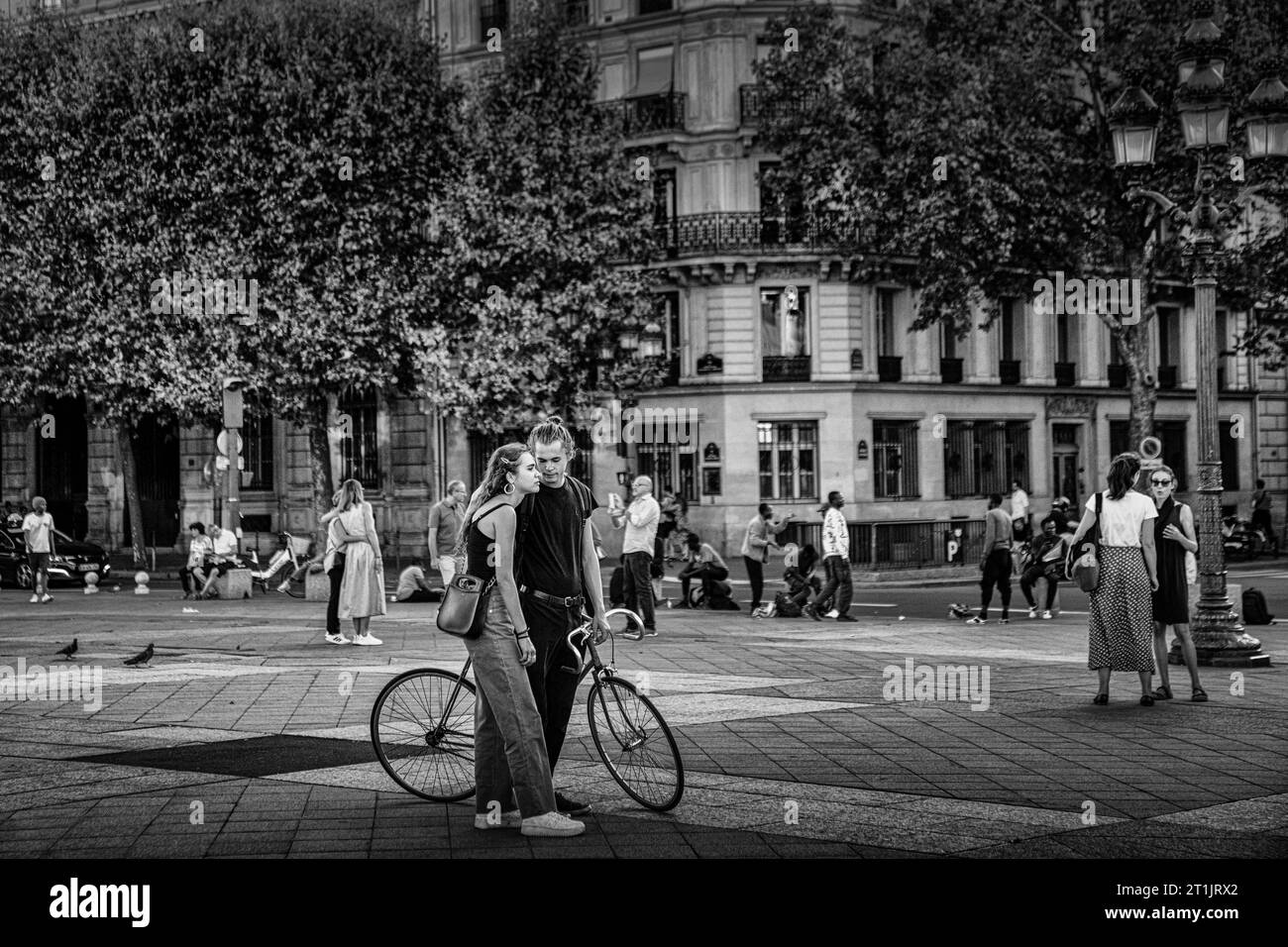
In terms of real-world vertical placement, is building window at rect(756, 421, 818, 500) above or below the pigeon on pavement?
above

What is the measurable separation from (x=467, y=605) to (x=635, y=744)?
1215 mm

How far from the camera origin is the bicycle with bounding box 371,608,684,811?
26.8 ft

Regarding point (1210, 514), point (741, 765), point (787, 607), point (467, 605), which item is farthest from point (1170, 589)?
point (787, 607)

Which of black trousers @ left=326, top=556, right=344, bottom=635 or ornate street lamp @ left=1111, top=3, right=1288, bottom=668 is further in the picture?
black trousers @ left=326, top=556, right=344, bottom=635

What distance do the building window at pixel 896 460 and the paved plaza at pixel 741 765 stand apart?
27255 millimetres

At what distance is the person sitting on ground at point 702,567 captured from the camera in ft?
84.2

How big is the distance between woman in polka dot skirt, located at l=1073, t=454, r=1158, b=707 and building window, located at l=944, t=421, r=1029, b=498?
33.3 metres

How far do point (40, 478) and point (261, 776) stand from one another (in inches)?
1771

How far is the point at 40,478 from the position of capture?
51.1m

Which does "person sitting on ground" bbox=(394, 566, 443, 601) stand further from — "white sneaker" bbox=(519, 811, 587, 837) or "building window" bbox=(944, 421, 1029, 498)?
"building window" bbox=(944, 421, 1029, 498)

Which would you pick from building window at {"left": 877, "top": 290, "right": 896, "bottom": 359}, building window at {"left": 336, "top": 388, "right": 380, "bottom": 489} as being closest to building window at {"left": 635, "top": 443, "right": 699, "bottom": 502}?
building window at {"left": 877, "top": 290, "right": 896, "bottom": 359}

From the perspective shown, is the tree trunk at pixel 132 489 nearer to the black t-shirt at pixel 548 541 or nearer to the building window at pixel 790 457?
the building window at pixel 790 457

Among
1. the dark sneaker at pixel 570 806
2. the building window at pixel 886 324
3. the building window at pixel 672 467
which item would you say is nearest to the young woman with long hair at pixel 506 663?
the dark sneaker at pixel 570 806
